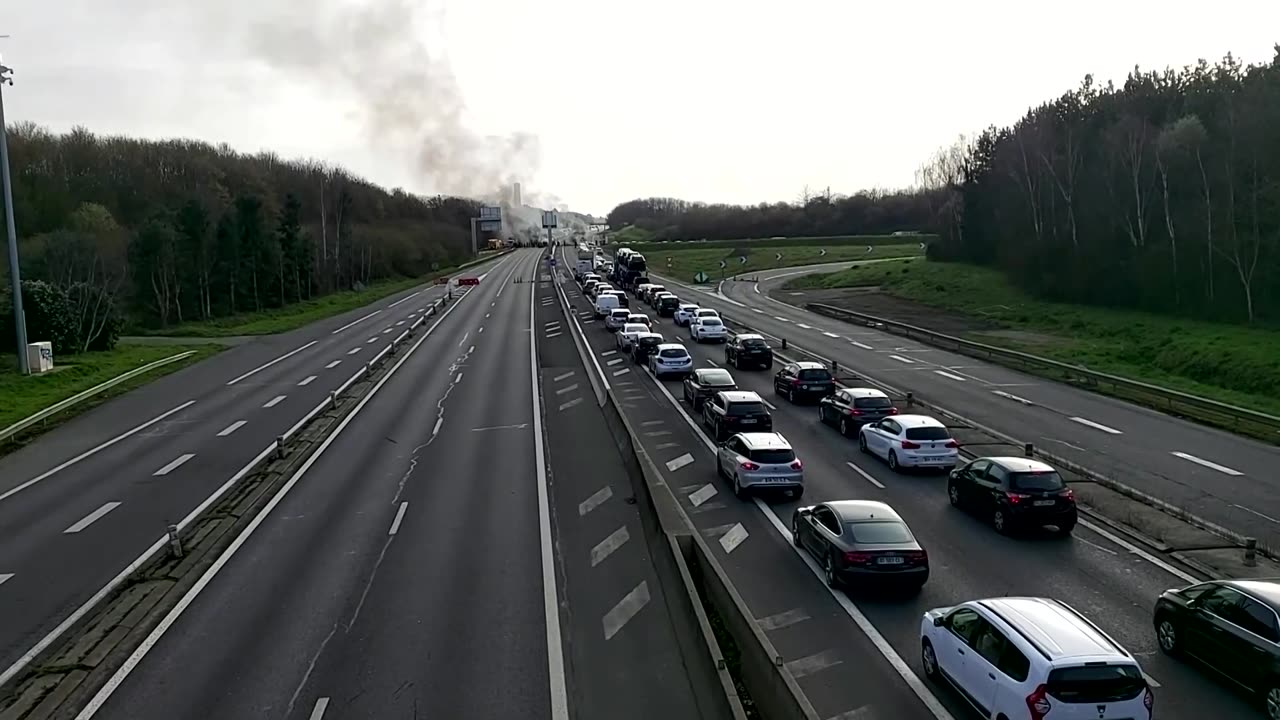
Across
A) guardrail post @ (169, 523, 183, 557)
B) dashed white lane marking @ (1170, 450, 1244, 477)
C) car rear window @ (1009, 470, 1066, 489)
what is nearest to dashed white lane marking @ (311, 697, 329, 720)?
guardrail post @ (169, 523, 183, 557)

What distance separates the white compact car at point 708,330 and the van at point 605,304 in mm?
10405

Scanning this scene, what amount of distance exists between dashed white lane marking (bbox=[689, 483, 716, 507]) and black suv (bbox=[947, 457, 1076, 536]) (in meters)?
6.09

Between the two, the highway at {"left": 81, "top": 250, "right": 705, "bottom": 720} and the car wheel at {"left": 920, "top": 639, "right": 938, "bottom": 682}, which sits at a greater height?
the car wheel at {"left": 920, "top": 639, "right": 938, "bottom": 682}

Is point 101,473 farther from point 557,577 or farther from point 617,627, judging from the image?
point 617,627

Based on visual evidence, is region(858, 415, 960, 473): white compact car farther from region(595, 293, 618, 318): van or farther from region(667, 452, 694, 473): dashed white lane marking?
region(595, 293, 618, 318): van

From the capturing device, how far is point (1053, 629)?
11797 mm

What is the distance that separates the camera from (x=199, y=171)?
128125 millimetres

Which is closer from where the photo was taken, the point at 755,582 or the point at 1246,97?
the point at 755,582

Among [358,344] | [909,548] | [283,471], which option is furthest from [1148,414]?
[358,344]

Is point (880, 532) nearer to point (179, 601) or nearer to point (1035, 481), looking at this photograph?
point (1035, 481)

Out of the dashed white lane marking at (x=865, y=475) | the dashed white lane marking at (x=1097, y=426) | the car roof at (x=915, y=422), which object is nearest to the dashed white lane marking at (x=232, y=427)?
the dashed white lane marking at (x=865, y=475)

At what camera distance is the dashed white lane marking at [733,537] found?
19.9 m

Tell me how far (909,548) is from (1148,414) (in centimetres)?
2213

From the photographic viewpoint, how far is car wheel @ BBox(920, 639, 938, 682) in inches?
526
